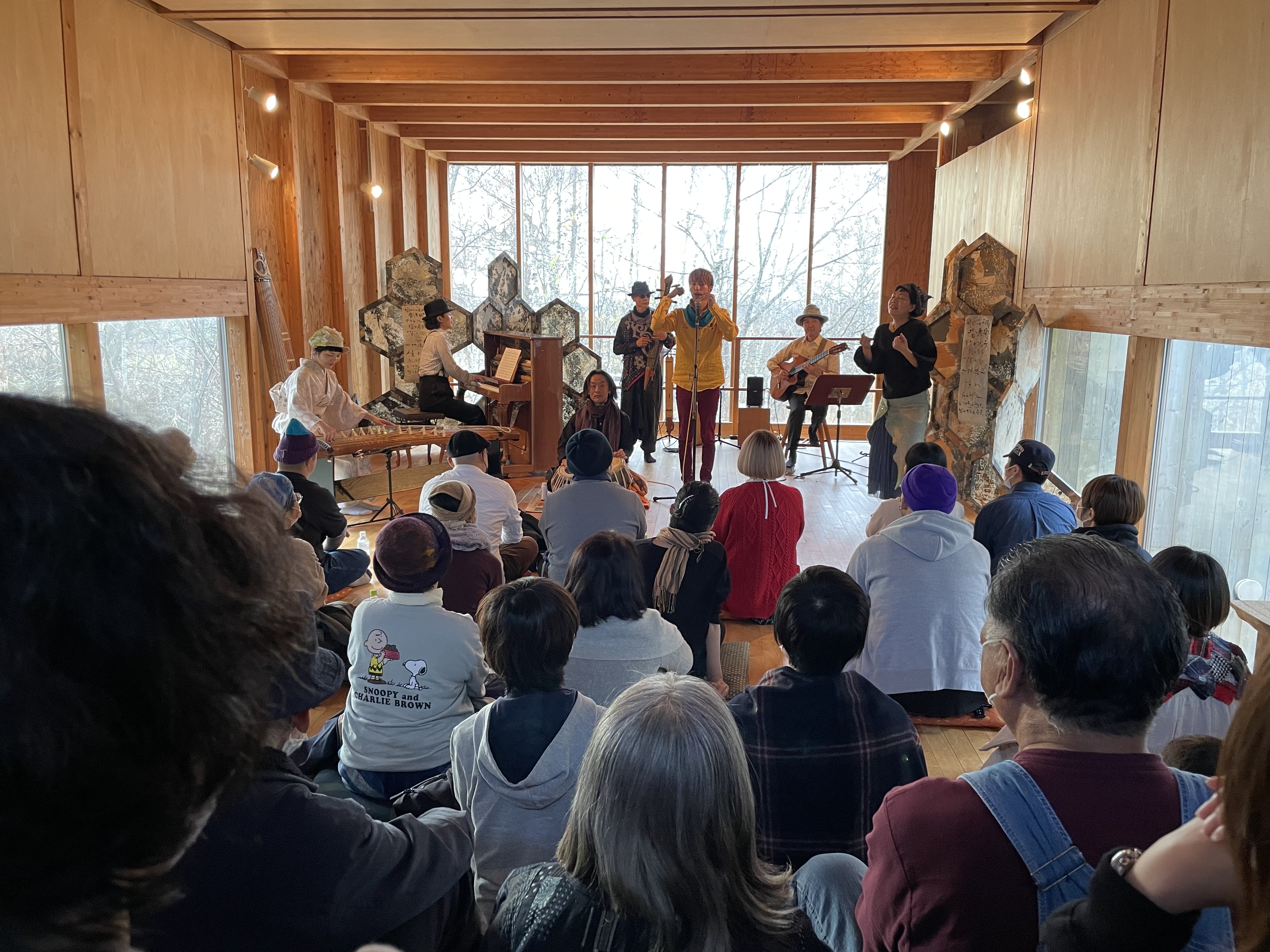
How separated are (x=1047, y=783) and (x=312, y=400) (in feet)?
19.2

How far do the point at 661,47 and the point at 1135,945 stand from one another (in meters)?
6.76

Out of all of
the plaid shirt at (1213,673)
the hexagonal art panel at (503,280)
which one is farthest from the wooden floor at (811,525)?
the hexagonal art panel at (503,280)

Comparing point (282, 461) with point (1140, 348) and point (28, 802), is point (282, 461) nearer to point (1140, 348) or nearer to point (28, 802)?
point (28, 802)

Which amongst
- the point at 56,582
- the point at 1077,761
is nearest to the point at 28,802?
the point at 56,582

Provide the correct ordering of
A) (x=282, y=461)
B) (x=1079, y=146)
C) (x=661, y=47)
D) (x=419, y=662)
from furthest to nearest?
(x=661, y=47) → (x=1079, y=146) → (x=282, y=461) → (x=419, y=662)

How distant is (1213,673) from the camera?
7.20 ft

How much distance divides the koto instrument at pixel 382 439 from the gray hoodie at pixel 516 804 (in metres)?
4.01

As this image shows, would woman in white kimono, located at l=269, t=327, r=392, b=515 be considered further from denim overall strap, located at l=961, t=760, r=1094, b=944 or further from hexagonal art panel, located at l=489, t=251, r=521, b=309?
denim overall strap, located at l=961, t=760, r=1094, b=944

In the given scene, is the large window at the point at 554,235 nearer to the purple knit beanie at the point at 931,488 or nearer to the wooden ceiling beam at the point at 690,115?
the wooden ceiling beam at the point at 690,115

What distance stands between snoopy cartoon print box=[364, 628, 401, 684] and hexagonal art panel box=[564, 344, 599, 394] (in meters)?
7.49

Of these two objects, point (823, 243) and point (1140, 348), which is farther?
point (823, 243)

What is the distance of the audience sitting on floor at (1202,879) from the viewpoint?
586 mm

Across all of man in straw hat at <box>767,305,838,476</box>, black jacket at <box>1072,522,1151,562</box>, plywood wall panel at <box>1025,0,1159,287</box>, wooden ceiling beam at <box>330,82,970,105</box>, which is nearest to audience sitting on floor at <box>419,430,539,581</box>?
black jacket at <box>1072,522,1151,562</box>

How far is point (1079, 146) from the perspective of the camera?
18.0 feet
